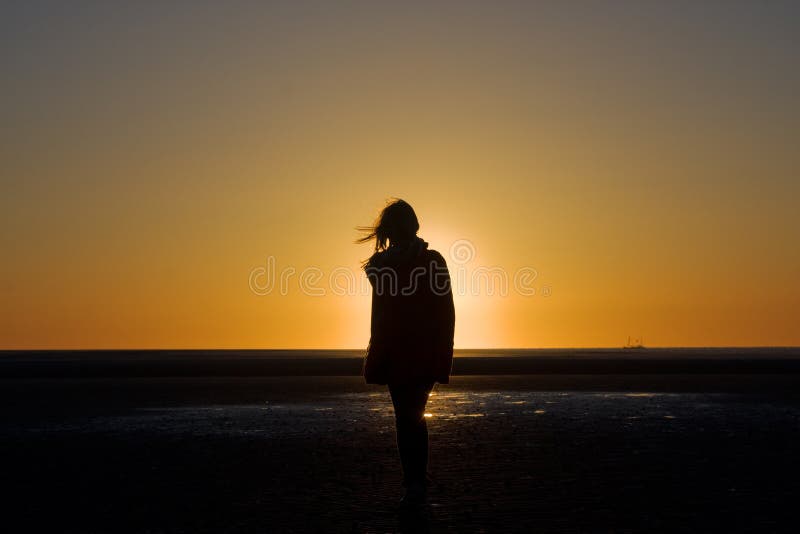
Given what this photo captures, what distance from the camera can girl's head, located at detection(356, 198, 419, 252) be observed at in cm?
866

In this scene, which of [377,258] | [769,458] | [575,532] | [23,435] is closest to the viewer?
[575,532]

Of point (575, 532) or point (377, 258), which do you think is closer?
point (575, 532)

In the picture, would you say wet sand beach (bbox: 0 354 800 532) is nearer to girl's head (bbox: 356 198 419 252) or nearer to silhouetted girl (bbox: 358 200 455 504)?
silhouetted girl (bbox: 358 200 455 504)

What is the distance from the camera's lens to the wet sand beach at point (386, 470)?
743 centimetres

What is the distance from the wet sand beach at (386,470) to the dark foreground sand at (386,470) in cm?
3

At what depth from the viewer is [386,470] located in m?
10.3

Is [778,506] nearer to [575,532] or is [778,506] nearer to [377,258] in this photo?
[575,532]

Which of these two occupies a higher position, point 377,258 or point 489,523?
point 377,258

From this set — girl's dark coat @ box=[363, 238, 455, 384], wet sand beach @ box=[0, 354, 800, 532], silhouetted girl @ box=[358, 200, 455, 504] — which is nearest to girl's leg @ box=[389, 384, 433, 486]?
silhouetted girl @ box=[358, 200, 455, 504]

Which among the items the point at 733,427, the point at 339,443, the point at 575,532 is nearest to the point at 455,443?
the point at 339,443

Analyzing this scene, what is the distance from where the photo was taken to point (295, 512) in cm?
776

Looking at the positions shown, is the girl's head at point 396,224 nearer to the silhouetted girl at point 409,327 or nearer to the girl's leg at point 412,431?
the silhouetted girl at point 409,327

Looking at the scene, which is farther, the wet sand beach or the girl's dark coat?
the girl's dark coat

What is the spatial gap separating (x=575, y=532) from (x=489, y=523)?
27.2 inches
